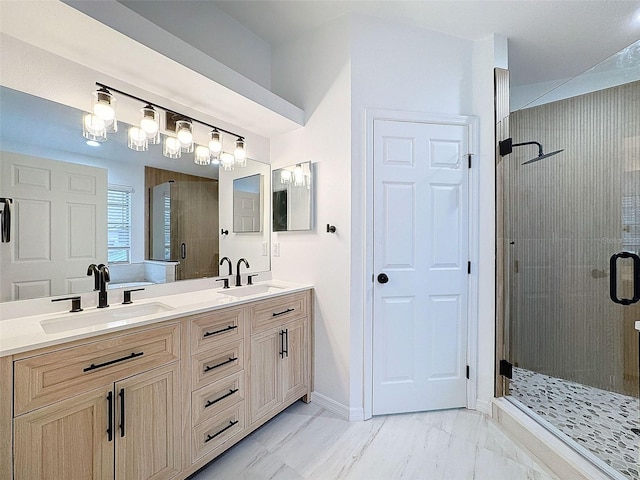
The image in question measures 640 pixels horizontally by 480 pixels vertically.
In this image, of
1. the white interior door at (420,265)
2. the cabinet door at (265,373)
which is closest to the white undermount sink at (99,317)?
the cabinet door at (265,373)

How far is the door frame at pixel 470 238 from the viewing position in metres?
2.14

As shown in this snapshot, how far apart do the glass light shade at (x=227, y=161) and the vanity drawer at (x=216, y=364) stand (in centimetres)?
132

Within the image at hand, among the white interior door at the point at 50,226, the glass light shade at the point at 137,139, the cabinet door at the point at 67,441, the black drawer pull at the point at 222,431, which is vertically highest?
the glass light shade at the point at 137,139

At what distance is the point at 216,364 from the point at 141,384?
40 centimetres

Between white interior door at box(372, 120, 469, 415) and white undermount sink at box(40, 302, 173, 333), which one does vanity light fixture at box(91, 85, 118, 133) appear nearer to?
white undermount sink at box(40, 302, 173, 333)

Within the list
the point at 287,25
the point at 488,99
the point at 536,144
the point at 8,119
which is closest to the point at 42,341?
the point at 8,119

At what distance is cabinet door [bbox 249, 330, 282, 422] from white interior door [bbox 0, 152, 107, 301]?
1.00m

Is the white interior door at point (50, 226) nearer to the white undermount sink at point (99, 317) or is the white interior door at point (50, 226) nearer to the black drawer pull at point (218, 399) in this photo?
the white undermount sink at point (99, 317)

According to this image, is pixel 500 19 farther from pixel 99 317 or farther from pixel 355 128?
pixel 99 317

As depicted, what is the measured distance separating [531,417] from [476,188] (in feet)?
5.13

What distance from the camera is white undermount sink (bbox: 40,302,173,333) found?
4.45 feet

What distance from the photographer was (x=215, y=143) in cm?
221

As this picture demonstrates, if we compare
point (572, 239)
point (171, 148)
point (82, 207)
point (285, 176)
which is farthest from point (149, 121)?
point (572, 239)

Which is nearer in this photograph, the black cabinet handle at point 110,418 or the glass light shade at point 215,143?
the black cabinet handle at point 110,418
